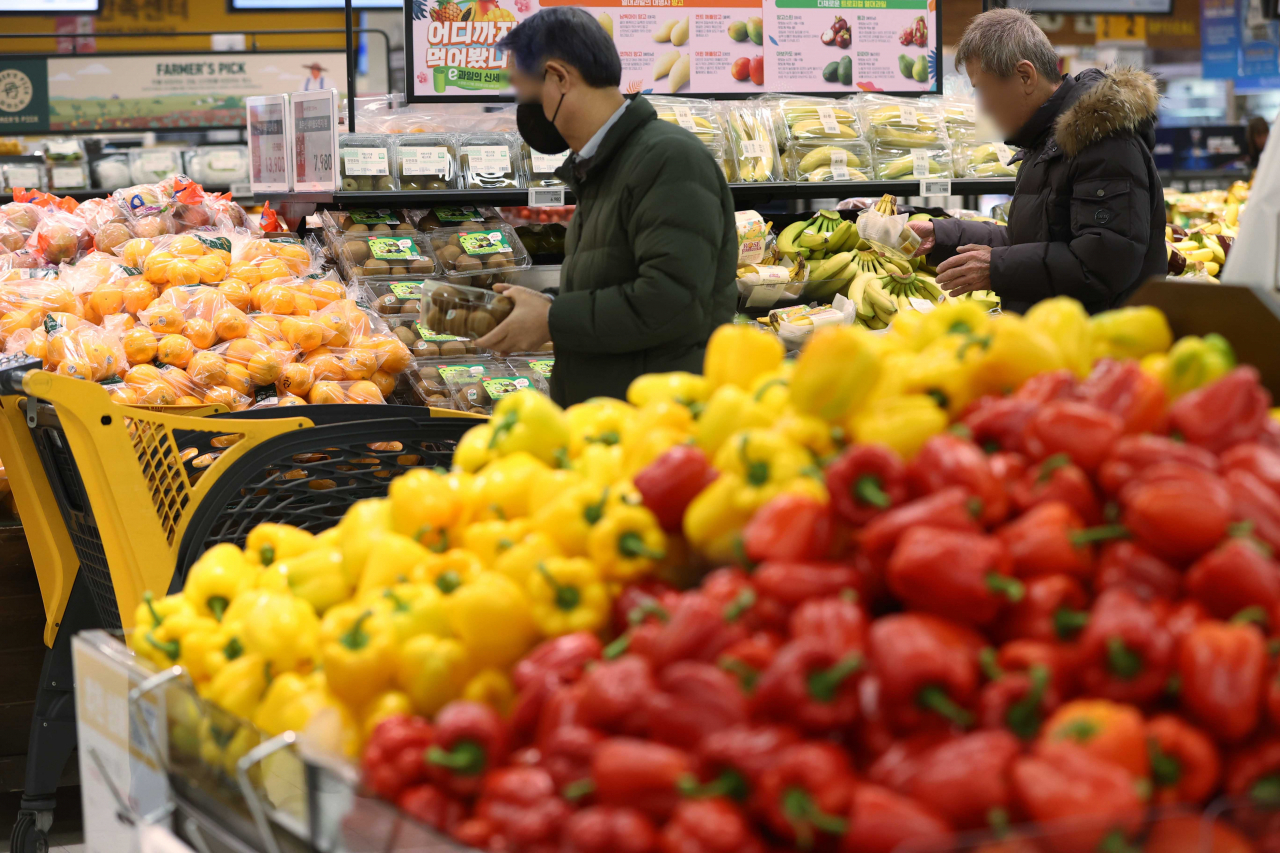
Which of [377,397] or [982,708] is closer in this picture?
[982,708]

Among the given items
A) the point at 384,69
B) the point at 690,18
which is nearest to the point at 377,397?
the point at 690,18

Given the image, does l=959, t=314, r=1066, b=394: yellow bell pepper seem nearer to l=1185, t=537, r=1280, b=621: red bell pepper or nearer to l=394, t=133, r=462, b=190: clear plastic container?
l=1185, t=537, r=1280, b=621: red bell pepper

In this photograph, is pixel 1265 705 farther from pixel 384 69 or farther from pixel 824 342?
pixel 384 69

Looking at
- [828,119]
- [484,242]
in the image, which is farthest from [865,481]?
[828,119]

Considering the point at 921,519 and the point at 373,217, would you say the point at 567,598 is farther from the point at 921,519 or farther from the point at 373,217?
the point at 373,217

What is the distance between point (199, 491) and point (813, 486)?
1.40m

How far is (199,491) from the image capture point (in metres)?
2.08

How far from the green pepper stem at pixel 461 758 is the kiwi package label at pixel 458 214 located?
11.1 ft

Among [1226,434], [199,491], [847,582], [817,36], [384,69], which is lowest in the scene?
[199,491]

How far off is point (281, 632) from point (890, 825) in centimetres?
74

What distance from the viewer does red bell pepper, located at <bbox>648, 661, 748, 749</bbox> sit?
0.87m

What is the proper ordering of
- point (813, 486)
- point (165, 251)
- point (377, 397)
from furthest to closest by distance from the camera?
point (165, 251) < point (377, 397) < point (813, 486)

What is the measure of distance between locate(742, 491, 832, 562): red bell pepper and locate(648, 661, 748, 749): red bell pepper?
14 cm

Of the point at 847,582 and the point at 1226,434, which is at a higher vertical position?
the point at 1226,434
